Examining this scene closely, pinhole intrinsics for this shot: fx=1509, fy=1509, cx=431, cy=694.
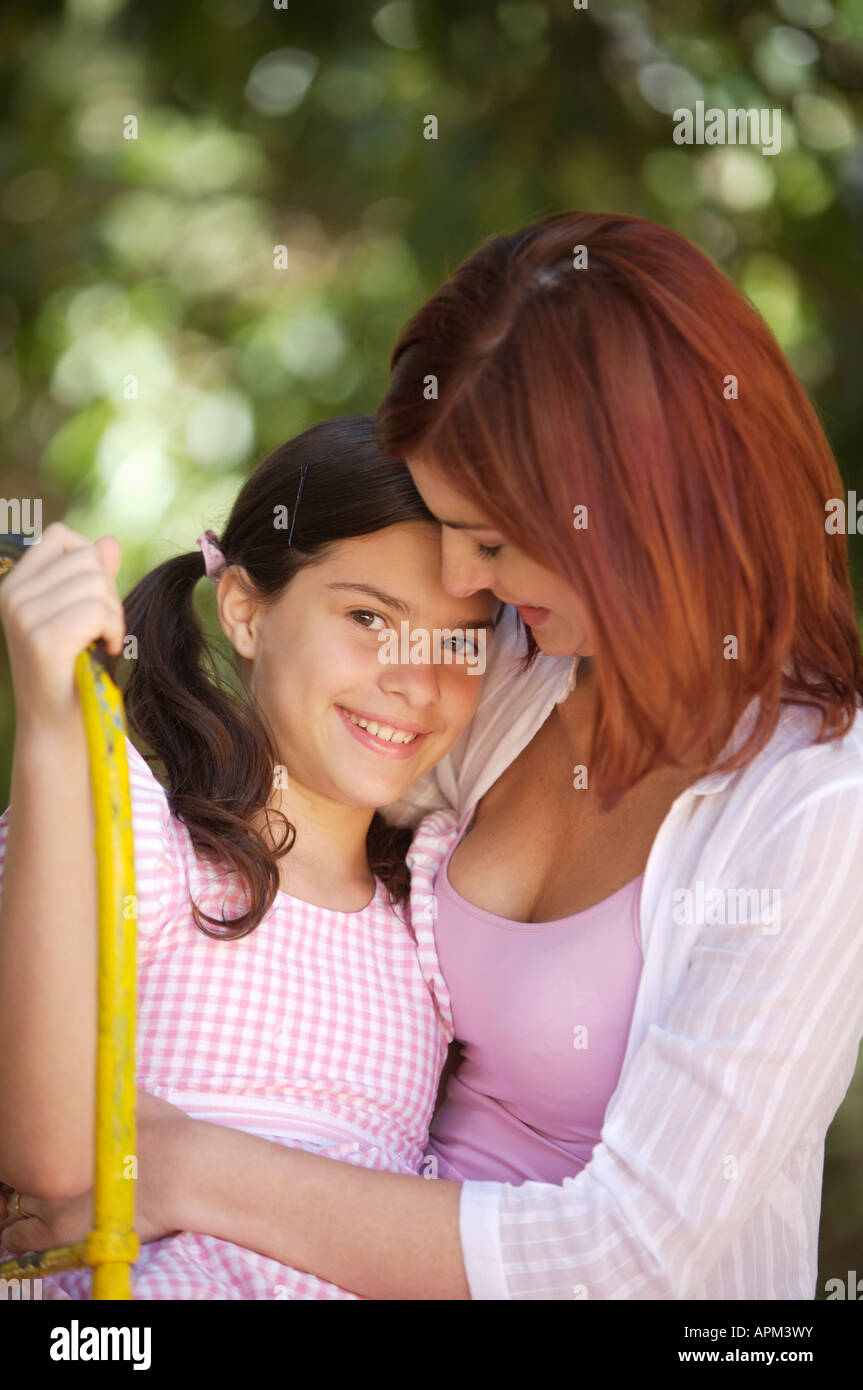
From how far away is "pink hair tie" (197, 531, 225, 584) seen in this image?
1768 millimetres

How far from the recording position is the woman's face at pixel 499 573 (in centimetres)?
137

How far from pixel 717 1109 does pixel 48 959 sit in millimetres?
554

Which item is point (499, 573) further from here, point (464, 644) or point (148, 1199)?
point (148, 1199)

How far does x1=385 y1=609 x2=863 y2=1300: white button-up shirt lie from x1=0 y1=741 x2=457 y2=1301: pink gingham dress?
214 mm

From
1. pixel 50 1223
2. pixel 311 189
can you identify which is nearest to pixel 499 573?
pixel 50 1223

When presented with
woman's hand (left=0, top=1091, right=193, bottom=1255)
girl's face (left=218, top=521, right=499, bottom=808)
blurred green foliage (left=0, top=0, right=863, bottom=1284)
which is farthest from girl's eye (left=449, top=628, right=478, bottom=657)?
blurred green foliage (left=0, top=0, right=863, bottom=1284)

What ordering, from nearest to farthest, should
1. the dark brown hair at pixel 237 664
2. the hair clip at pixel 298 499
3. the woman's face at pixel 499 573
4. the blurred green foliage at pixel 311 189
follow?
Answer: the woman's face at pixel 499 573 < the dark brown hair at pixel 237 664 < the hair clip at pixel 298 499 < the blurred green foliage at pixel 311 189

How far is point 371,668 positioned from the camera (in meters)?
1.57

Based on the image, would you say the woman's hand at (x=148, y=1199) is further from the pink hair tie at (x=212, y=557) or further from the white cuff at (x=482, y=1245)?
the pink hair tie at (x=212, y=557)

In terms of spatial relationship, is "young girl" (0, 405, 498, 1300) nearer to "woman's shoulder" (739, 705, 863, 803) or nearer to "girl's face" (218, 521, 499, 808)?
"girl's face" (218, 521, 499, 808)

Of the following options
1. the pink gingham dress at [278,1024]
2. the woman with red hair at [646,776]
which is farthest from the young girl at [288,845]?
the woman with red hair at [646,776]

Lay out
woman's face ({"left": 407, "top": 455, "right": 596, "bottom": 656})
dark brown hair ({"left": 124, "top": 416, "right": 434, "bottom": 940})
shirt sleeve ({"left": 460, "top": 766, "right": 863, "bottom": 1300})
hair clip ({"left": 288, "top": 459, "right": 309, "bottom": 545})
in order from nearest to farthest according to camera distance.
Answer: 1. shirt sleeve ({"left": 460, "top": 766, "right": 863, "bottom": 1300})
2. woman's face ({"left": 407, "top": 455, "right": 596, "bottom": 656})
3. dark brown hair ({"left": 124, "top": 416, "right": 434, "bottom": 940})
4. hair clip ({"left": 288, "top": 459, "right": 309, "bottom": 545})
